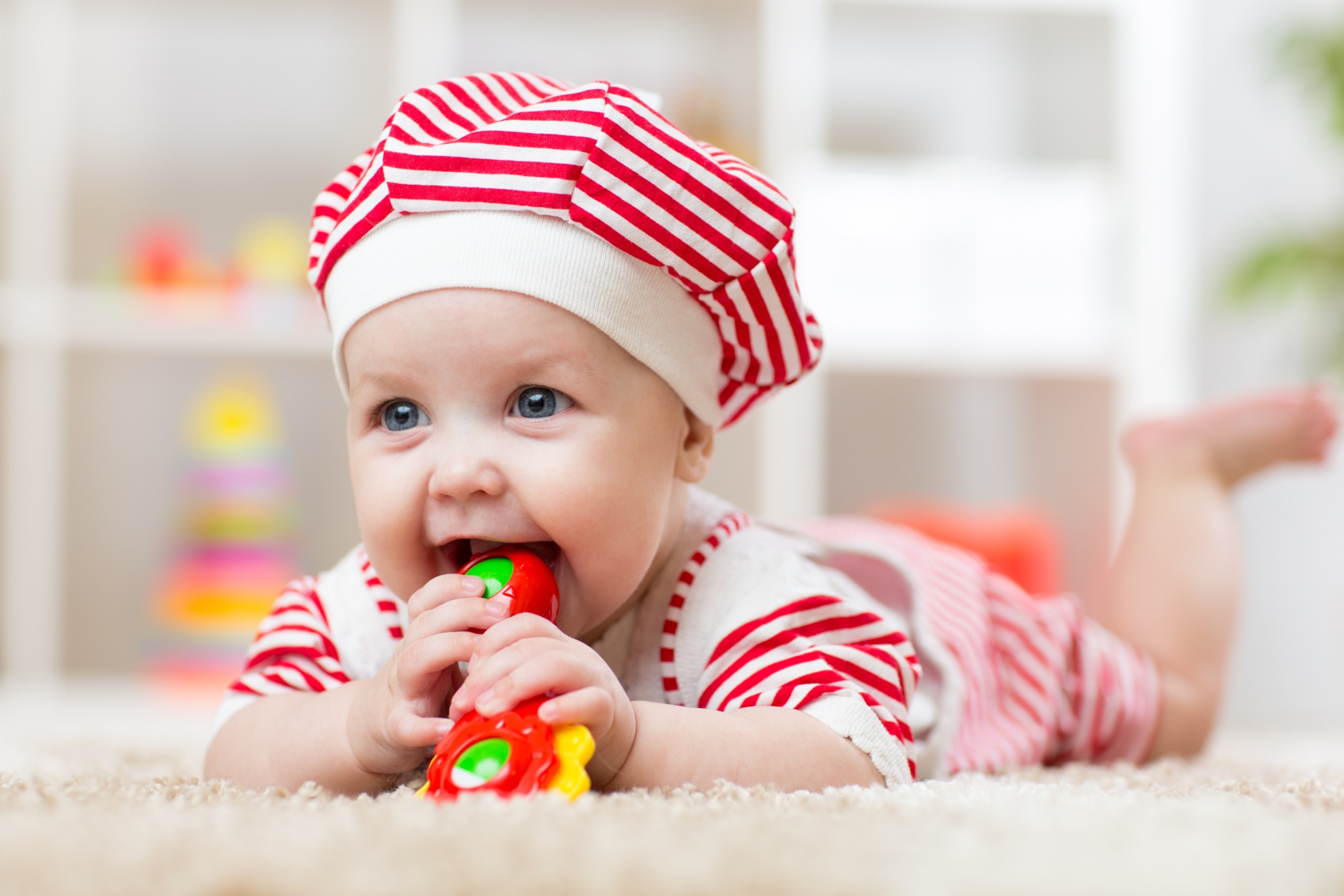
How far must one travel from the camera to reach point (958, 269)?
2.15 metres

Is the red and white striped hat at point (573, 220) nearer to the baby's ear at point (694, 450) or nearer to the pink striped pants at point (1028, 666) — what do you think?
the baby's ear at point (694, 450)

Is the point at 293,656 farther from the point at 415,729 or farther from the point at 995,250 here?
the point at 995,250

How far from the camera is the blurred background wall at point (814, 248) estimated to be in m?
2.10

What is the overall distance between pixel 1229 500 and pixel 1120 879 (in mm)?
983

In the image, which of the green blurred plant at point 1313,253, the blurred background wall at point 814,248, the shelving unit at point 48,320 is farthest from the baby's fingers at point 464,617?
the green blurred plant at point 1313,253

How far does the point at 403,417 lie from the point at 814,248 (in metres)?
1.48

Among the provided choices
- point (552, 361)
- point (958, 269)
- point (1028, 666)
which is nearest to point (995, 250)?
point (958, 269)

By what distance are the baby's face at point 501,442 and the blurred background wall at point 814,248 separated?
4.42ft

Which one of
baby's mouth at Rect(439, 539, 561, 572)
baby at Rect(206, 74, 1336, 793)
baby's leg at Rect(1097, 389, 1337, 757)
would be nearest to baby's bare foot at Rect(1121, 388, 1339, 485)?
baby's leg at Rect(1097, 389, 1337, 757)

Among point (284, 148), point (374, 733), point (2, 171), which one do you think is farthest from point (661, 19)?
point (374, 733)

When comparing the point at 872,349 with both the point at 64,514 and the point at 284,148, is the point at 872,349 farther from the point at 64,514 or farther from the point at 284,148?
the point at 64,514

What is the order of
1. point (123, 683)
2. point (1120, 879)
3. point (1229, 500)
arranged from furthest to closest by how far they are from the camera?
point (123, 683) → point (1229, 500) → point (1120, 879)

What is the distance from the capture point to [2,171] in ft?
7.29

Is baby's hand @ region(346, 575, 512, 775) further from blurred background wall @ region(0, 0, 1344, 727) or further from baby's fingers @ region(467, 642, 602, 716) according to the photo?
blurred background wall @ region(0, 0, 1344, 727)
